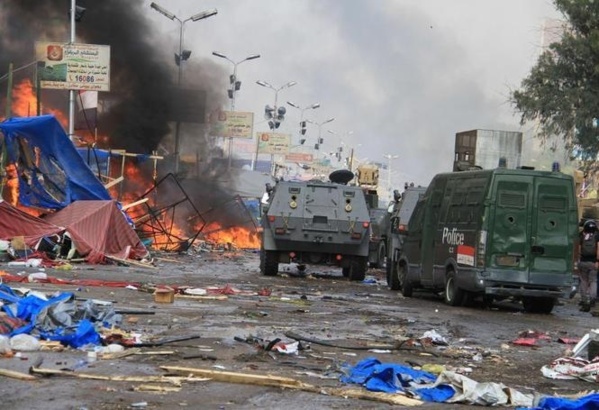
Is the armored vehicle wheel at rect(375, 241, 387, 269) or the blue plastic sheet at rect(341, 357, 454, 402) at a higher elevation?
the blue plastic sheet at rect(341, 357, 454, 402)

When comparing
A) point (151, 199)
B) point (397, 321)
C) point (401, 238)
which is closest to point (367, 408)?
point (397, 321)

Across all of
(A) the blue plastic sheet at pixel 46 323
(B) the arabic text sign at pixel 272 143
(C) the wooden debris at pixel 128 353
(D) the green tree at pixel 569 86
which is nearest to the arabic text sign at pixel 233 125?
(B) the arabic text sign at pixel 272 143

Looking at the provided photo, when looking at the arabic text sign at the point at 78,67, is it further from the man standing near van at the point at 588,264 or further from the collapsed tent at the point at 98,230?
the man standing near van at the point at 588,264

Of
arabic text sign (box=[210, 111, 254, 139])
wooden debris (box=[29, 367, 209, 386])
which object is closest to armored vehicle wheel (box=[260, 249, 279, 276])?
wooden debris (box=[29, 367, 209, 386])

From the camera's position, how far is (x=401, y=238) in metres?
20.4

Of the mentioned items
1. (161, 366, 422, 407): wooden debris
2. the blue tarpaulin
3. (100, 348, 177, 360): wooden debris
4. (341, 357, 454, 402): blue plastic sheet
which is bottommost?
(100, 348, 177, 360): wooden debris

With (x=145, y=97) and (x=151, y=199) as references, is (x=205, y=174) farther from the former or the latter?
(x=151, y=199)

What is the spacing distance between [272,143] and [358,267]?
41.9 m

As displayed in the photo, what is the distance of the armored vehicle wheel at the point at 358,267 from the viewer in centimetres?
2231

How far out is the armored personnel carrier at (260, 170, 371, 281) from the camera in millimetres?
21625

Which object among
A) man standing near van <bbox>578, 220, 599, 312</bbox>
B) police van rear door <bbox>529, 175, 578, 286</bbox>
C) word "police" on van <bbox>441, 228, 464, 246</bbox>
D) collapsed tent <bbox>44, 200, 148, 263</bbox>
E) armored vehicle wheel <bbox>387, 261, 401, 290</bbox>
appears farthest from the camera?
collapsed tent <bbox>44, 200, 148, 263</bbox>

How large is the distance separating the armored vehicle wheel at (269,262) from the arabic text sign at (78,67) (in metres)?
9.41

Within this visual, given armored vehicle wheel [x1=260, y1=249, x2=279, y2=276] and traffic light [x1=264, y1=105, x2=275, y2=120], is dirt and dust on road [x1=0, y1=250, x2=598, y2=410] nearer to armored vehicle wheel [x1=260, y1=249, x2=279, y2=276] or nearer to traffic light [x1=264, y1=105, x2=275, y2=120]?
armored vehicle wheel [x1=260, y1=249, x2=279, y2=276]

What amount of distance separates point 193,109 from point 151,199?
1137cm
